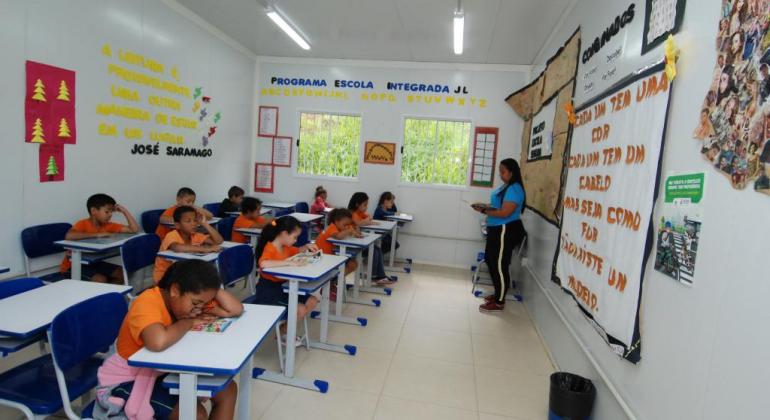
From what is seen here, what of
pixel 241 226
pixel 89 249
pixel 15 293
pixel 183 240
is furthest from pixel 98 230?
pixel 15 293

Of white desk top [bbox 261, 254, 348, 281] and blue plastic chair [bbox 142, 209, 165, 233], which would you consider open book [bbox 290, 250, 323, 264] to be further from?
blue plastic chair [bbox 142, 209, 165, 233]

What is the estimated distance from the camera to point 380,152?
6730 millimetres

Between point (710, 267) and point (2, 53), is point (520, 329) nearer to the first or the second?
point (710, 267)

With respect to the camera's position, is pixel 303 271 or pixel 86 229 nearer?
pixel 303 271

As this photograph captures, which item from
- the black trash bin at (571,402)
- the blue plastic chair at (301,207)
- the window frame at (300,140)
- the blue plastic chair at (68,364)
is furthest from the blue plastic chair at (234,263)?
the window frame at (300,140)

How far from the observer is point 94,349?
6.08 feet

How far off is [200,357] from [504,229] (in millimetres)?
3510

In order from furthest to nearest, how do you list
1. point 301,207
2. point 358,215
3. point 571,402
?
point 301,207
point 358,215
point 571,402

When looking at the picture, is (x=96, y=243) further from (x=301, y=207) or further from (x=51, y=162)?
(x=301, y=207)

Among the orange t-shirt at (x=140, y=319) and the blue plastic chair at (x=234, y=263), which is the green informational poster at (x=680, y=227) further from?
the blue plastic chair at (x=234, y=263)

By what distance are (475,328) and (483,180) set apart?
299 centimetres

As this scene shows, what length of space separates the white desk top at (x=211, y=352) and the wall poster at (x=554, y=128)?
2620 mm

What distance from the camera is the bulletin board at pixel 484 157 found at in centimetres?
647

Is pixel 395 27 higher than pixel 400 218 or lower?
higher
